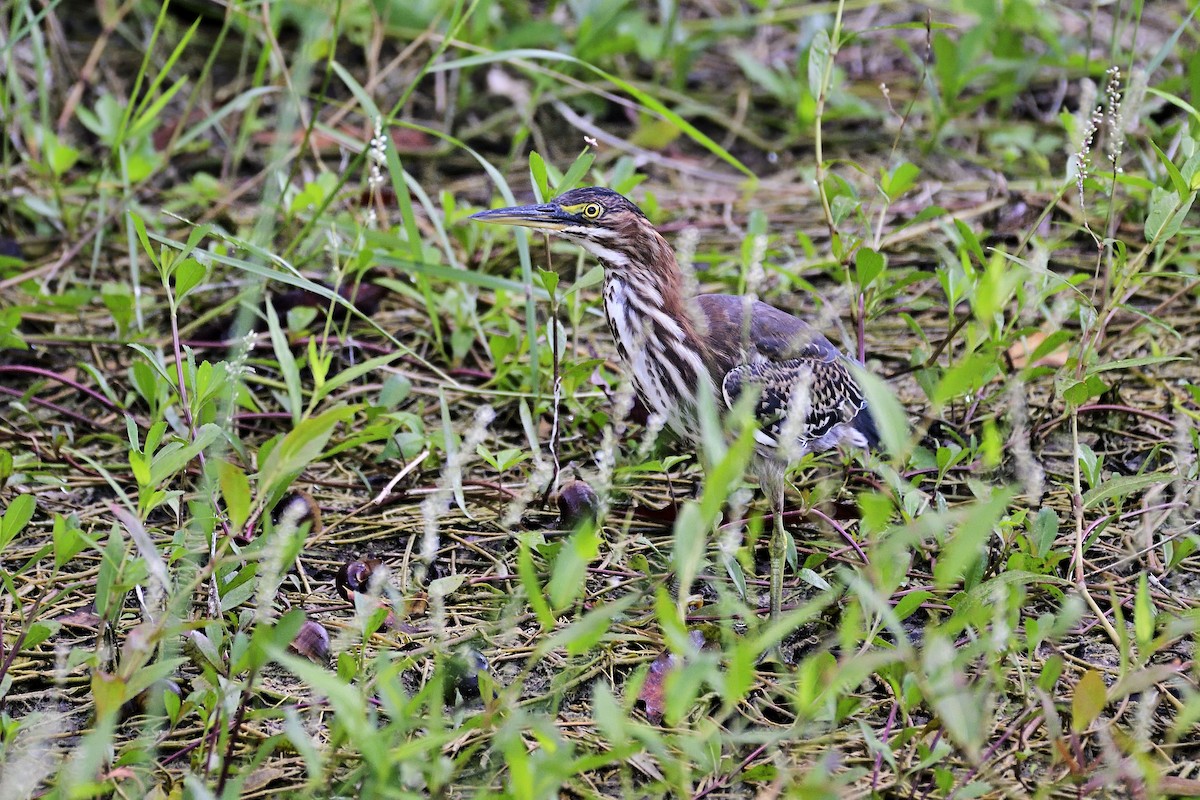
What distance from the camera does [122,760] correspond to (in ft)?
8.89

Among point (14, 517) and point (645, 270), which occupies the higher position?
point (645, 270)

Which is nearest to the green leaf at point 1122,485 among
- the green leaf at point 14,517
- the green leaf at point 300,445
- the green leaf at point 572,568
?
the green leaf at point 572,568

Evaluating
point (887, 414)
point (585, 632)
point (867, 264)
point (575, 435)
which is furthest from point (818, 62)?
point (585, 632)

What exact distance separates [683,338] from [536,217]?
1.95 ft

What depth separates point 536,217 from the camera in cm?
396

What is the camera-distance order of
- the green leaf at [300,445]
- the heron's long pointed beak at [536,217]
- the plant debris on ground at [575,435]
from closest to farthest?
the green leaf at [300,445] → the plant debris on ground at [575,435] → the heron's long pointed beak at [536,217]

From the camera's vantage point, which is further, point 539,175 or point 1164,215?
point 539,175

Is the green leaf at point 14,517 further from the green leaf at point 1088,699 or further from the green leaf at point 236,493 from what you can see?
the green leaf at point 1088,699

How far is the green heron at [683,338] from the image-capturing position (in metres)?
3.84

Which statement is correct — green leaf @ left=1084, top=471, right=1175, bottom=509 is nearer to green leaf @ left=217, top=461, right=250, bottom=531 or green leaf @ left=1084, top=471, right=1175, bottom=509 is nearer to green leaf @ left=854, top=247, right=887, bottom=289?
green leaf @ left=854, top=247, right=887, bottom=289

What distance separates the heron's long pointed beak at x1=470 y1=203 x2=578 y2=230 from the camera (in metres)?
3.95

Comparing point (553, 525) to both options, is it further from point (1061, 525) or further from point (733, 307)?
point (1061, 525)

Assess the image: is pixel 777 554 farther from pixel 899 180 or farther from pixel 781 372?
pixel 899 180

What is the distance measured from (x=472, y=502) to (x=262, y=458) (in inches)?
38.0
